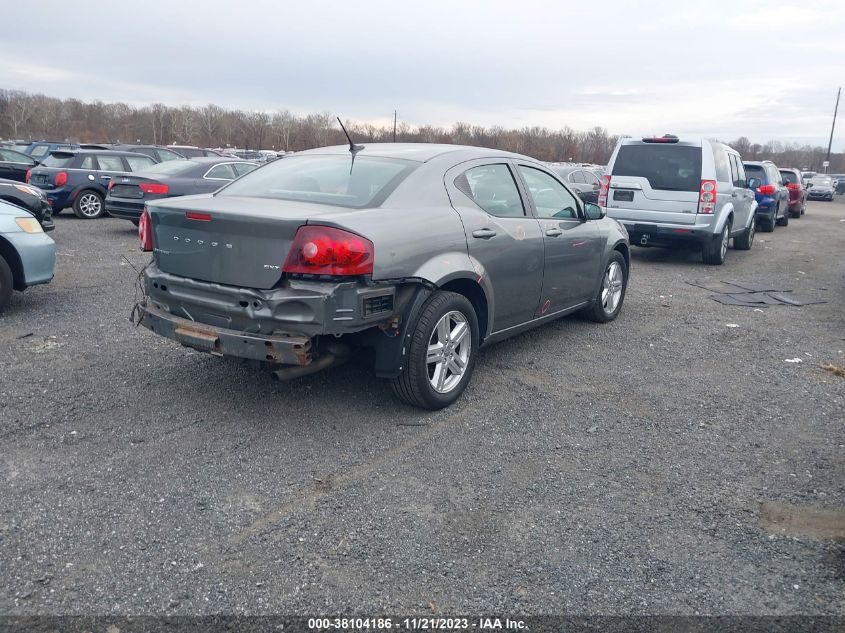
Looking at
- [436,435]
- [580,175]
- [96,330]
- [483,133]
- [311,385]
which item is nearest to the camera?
[436,435]

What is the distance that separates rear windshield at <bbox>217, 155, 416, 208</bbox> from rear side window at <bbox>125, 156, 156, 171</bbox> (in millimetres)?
11413

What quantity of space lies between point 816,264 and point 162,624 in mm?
12823

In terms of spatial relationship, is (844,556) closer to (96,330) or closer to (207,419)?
(207,419)

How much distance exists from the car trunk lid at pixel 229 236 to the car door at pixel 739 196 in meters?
9.77

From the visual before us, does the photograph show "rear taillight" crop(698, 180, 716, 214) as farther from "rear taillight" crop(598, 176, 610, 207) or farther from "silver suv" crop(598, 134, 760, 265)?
"rear taillight" crop(598, 176, 610, 207)

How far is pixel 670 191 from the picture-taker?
10.8 m

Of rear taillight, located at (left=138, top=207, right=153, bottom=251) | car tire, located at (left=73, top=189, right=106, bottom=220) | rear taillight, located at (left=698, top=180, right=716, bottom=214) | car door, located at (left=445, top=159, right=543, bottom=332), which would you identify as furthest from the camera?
car tire, located at (left=73, top=189, right=106, bottom=220)

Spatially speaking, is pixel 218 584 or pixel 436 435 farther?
pixel 436 435

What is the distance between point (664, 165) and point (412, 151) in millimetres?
7009

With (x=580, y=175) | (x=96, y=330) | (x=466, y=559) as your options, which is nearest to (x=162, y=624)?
(x=466, y=559)

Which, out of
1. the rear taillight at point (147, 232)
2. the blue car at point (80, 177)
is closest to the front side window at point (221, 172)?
the blue car at point (80, 177)

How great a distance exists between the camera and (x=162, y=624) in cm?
252

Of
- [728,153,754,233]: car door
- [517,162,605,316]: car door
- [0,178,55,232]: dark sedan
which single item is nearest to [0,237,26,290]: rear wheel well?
[0,178,55,232]: dark sedan

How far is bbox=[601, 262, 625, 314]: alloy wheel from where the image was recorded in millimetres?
6930
